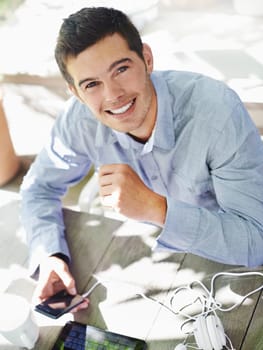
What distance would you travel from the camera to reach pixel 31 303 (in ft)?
3.58

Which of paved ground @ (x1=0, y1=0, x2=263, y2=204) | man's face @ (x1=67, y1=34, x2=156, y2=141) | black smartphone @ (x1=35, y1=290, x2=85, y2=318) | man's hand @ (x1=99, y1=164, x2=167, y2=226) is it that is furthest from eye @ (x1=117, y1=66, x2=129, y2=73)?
paved ground @ (x1=0, y1=0, x2=263, y2=204)

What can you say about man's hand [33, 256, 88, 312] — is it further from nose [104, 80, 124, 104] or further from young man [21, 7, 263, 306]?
nose [104, 80, 124, 104]

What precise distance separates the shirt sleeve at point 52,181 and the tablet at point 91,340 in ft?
0.96

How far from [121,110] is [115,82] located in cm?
8

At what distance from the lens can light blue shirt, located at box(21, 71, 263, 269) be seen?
111 centimetres

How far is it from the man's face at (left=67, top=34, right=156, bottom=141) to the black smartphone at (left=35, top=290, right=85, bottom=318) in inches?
17.1

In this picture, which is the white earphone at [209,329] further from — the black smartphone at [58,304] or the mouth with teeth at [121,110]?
the mouth with teeth at [121,110]

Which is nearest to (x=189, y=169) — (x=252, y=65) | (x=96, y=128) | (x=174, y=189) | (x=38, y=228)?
(x=174, y=189)

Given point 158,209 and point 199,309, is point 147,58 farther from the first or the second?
point 199,309

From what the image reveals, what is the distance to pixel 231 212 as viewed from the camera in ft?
3.76

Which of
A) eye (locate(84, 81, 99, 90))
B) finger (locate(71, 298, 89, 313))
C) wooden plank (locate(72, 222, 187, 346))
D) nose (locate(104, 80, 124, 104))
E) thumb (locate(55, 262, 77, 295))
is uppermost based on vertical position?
→ eye (locate(84, 81, 99, 90))

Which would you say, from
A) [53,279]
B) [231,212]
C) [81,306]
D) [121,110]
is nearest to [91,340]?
[81,306]

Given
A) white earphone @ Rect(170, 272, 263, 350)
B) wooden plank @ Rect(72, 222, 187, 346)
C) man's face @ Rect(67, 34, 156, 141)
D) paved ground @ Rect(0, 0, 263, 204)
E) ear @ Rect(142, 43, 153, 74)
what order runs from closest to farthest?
white earphone @ Rect(170, 272, 263, 350)
wooden plank @ Rect(72, 222, 187, 346)
man's face @ Rect(67, 34, 156, 141)
ear @ Rect(142, 43, 153, 74)
paved ground @ Rect(0, 0, 263, 204)

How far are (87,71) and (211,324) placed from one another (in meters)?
Result: 0.62
